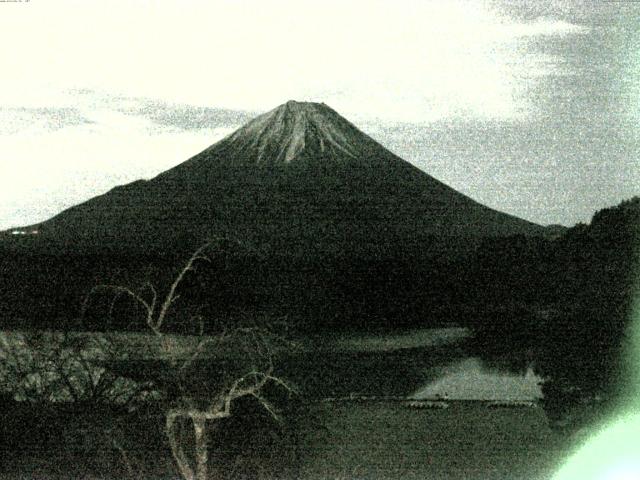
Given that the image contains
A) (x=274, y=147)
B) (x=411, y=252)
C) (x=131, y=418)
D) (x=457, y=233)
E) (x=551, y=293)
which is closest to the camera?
(x=131, y=418)

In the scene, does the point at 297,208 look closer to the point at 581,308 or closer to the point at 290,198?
the point at 290,198

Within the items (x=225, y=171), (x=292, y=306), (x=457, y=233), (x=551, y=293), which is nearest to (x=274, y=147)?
(x=225, y=171)

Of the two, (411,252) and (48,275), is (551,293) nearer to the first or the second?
(48,275)

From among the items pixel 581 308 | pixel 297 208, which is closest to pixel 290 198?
pixel 297 208

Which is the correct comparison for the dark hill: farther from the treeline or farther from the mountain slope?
the treeline

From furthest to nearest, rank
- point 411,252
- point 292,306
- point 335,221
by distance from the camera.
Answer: point 335,221 → point 411,252 → point 292,306

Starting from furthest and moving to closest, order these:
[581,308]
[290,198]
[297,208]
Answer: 1. [290,198]
2. [297,208]
3. [581,308]

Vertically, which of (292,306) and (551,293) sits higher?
(551,293)

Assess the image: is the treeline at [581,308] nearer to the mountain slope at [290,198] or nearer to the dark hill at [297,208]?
the dark hill at [297,208]

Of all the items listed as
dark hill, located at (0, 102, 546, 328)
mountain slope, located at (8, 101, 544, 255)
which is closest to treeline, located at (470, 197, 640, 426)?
dark hill, located at (0, 102, 546, 328)
